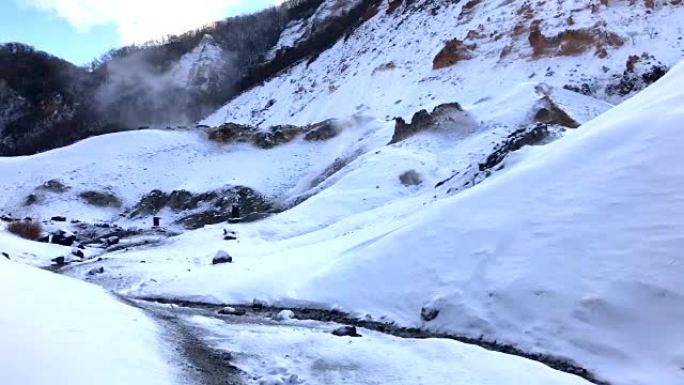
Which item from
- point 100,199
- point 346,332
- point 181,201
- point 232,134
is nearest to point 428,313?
point 346,332

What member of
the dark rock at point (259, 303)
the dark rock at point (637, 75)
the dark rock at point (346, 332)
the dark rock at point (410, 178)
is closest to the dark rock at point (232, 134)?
the dark rock at point (410, 178)

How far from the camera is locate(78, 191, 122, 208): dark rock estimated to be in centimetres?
3819

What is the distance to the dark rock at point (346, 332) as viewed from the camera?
32.9 ft

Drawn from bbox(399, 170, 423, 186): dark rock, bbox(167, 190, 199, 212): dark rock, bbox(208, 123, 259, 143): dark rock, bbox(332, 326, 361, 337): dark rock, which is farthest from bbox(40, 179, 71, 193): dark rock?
bbox(332, 326, 361, 337): dark rock

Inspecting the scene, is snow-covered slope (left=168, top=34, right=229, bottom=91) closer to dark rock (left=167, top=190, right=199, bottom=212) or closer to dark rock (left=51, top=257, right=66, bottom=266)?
dark rock (left=167, top=190, right=199, bottom=212)

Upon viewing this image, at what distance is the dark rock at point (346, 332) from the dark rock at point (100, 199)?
101 ft

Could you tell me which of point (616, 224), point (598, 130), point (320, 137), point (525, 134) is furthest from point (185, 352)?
point (320, 137)

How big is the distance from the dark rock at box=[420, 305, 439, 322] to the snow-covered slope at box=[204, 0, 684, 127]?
23.8 meters

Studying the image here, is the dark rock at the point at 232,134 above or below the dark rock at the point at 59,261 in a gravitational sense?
above

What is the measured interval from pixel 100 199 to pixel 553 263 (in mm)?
33519

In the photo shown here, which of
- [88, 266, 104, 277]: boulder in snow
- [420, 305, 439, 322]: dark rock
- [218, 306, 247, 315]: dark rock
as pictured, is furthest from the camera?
[88, 266, 104, 277]: boulder in snow

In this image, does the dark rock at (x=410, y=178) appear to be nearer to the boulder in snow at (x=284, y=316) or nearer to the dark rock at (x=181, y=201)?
the dark rock at (x=181, y=201)

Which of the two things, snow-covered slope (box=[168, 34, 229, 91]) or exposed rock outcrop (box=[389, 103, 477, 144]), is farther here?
snow-covered slope (box=[168, 34, 229, 91])

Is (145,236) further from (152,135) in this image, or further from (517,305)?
(517,305)
